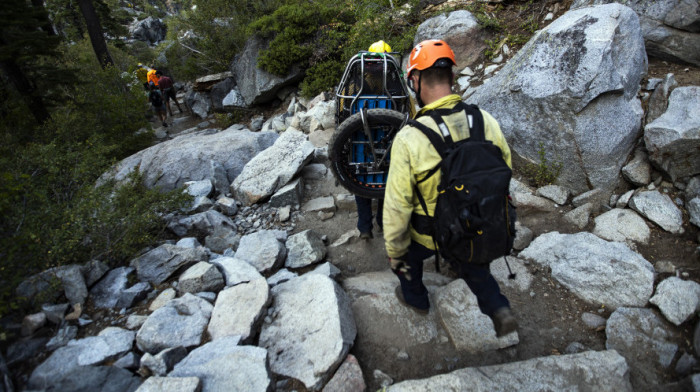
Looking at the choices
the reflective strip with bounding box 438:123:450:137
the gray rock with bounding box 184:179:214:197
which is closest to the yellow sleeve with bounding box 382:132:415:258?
the reflective strip with bounding box 438:123:450:137

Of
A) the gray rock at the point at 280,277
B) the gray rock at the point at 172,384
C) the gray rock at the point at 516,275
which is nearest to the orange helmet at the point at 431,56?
the gray rock at the point at 516,275

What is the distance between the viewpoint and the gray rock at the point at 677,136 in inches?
144

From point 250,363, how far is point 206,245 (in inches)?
92.4

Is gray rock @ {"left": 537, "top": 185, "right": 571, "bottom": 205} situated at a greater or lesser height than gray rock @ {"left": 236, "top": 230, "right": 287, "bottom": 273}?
lesser

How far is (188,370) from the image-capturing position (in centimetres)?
240

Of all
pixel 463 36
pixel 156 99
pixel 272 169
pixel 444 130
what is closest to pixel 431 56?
pixel 444 130

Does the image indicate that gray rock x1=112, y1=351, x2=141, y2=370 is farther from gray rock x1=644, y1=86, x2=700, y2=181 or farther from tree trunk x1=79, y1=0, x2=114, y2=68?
tree trunk x1=79, y1=0, x2=114, y2=68

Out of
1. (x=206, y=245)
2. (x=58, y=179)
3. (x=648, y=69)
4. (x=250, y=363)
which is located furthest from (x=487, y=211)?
(x=58, y=179)

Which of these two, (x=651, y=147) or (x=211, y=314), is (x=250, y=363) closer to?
(x=211, y=314)

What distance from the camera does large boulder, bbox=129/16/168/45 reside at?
119 ft

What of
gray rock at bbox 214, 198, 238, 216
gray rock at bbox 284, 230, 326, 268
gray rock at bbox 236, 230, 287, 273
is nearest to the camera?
gray rock at bbox 236, 230, 287, 273

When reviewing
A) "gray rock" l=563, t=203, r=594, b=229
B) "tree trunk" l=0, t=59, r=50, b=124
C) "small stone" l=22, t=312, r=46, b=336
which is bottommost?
"gray rock" l=563, t=203, r=594, b=229

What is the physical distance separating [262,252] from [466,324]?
2.34 metres

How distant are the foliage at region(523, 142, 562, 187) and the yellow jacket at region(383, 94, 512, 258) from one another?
8.72ft
